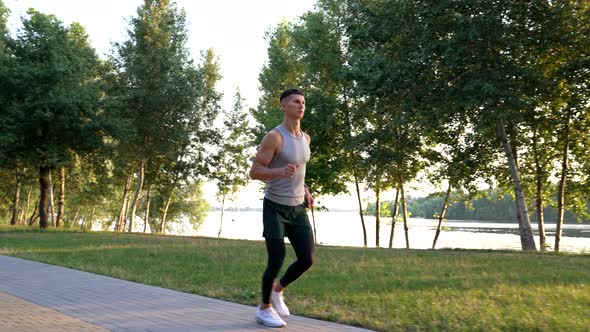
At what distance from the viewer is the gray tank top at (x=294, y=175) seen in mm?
5379

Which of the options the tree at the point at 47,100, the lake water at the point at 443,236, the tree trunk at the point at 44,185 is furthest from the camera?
the lake water at the point at 443,236

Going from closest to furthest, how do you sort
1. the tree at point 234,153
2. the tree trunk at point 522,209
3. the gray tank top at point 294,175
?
the gray tank top at point 294,175, the tree trunk at point 522,209, the tree at point 234,153

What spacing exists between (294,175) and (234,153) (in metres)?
31.7

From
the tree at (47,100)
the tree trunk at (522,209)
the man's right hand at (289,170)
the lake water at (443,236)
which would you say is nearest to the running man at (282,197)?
the man's right hand at (289,170)

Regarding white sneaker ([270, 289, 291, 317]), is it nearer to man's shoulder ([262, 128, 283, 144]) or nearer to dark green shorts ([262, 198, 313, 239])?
dark green shorts ([262, 198, 313, 239])

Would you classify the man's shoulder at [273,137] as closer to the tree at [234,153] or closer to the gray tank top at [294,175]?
the gray tank top at [294,175]

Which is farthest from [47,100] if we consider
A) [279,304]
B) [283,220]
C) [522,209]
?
[283,220]

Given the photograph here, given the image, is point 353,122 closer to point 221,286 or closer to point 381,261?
point 381,261

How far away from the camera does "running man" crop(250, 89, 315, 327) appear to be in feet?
17.5

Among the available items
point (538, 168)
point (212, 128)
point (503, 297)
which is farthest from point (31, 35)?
point (503, 297)

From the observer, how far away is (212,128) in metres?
35.7

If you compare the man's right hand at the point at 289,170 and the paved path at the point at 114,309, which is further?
the paved path at the point at 114,309

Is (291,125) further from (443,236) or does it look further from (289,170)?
(443,236)

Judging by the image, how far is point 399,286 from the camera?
7.86 metres
